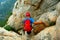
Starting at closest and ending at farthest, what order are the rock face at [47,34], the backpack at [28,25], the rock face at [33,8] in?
the rock face at [47,34] → the backpack at [28,25] → the rock face at [33,8]

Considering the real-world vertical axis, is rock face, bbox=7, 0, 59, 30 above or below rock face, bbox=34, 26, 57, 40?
above

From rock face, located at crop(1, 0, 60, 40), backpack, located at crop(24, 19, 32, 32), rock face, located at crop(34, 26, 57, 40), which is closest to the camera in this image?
rock face, located at crop(34, 26, 57, 40)

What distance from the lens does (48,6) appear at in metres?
21.5

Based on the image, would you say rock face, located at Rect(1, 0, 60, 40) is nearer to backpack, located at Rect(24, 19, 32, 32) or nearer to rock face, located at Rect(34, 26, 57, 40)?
rock face, located at Rect(34, 26, 57, 40)

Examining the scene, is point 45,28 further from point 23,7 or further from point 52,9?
point 23,7

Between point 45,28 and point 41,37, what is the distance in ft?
4.75

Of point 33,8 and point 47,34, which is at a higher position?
point 33,8

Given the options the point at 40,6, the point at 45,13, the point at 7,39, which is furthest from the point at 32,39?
the point at 40,6

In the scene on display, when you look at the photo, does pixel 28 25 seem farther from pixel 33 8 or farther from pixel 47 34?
pixel 33 8

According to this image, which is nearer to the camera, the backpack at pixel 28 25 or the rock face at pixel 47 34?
the rock face at pixel 47 34

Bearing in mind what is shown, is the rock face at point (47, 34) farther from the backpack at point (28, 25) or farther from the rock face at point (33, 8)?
the rock face at point (33, 8)

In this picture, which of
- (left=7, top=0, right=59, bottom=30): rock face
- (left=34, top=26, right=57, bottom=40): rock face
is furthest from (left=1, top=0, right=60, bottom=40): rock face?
(left=34, top=26, right=57, bottom=40): rock face

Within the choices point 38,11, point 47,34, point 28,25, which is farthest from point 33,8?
point 47,34

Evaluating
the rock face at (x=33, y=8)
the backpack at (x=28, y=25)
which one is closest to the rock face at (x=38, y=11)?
the rock face at (x=33, y=8)
